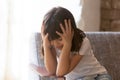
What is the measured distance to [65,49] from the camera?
4.48 ft

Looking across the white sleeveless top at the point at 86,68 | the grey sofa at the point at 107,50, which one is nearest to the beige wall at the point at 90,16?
the grey sofa at the point at 107,50

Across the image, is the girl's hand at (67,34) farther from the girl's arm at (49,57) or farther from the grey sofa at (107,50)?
the grey sofa at (107,50)

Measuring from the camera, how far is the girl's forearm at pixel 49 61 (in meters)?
1.45

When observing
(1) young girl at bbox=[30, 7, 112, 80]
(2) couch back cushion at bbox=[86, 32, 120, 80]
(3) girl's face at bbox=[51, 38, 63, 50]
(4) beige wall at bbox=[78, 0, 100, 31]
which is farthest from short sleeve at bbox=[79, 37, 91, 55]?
(4) beige wall at bbox=[78, 0, 100, 31]

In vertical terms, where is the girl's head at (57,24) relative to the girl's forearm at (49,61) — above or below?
above

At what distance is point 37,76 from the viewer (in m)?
1.49

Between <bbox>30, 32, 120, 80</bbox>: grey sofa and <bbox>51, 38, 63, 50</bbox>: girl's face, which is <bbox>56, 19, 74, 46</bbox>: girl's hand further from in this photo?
<bbox>30, 32, 120, 80</bbox>: grey sofa

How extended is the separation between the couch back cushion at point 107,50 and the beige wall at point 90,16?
45 cm

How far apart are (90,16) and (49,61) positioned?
93 centimetres

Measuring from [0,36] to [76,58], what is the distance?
0.86 meters

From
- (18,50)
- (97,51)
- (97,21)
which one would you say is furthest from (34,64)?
(97,21)

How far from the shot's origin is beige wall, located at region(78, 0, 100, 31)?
2223mm

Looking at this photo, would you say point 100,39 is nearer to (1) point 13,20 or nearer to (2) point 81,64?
(2) point 81,64

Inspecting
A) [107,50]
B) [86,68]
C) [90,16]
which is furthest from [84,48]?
[90,16]
